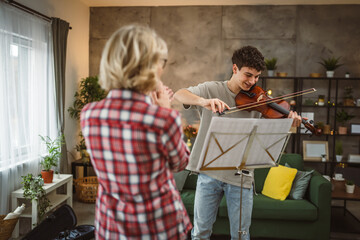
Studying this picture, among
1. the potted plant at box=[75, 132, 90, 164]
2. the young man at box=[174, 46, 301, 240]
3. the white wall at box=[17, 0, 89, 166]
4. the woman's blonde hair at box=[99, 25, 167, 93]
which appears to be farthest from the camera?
the potted plant at box=[75, 132, 90, 164]

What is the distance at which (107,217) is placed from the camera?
1044 millimetres

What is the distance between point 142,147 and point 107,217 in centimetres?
28

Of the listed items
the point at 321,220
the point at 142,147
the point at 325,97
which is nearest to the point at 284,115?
the point at 142,147

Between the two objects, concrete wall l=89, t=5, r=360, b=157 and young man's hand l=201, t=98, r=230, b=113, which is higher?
concrete wall l=89, t=5, r=360, b=157

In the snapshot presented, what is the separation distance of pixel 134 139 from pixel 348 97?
15.5 ft

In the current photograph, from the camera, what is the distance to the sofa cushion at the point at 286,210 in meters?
3.05

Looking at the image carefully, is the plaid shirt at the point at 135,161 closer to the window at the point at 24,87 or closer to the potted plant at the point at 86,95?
the window at the point at 24,87

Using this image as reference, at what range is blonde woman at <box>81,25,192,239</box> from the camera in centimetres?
93

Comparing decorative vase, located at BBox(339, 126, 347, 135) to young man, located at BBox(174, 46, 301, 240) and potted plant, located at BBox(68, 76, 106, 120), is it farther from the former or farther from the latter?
potted plant, located at BBox(68, 76, 106, 120)

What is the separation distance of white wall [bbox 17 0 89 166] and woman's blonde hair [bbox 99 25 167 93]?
348cm

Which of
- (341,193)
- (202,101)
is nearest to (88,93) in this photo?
(202,101)

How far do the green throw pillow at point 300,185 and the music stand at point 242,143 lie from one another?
1632 millimetres

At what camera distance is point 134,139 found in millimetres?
933

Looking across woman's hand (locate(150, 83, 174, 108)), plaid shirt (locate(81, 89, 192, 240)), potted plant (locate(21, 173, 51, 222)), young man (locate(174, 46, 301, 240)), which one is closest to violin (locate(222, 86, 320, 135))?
young man (locate(174, 46, 301, 240))
